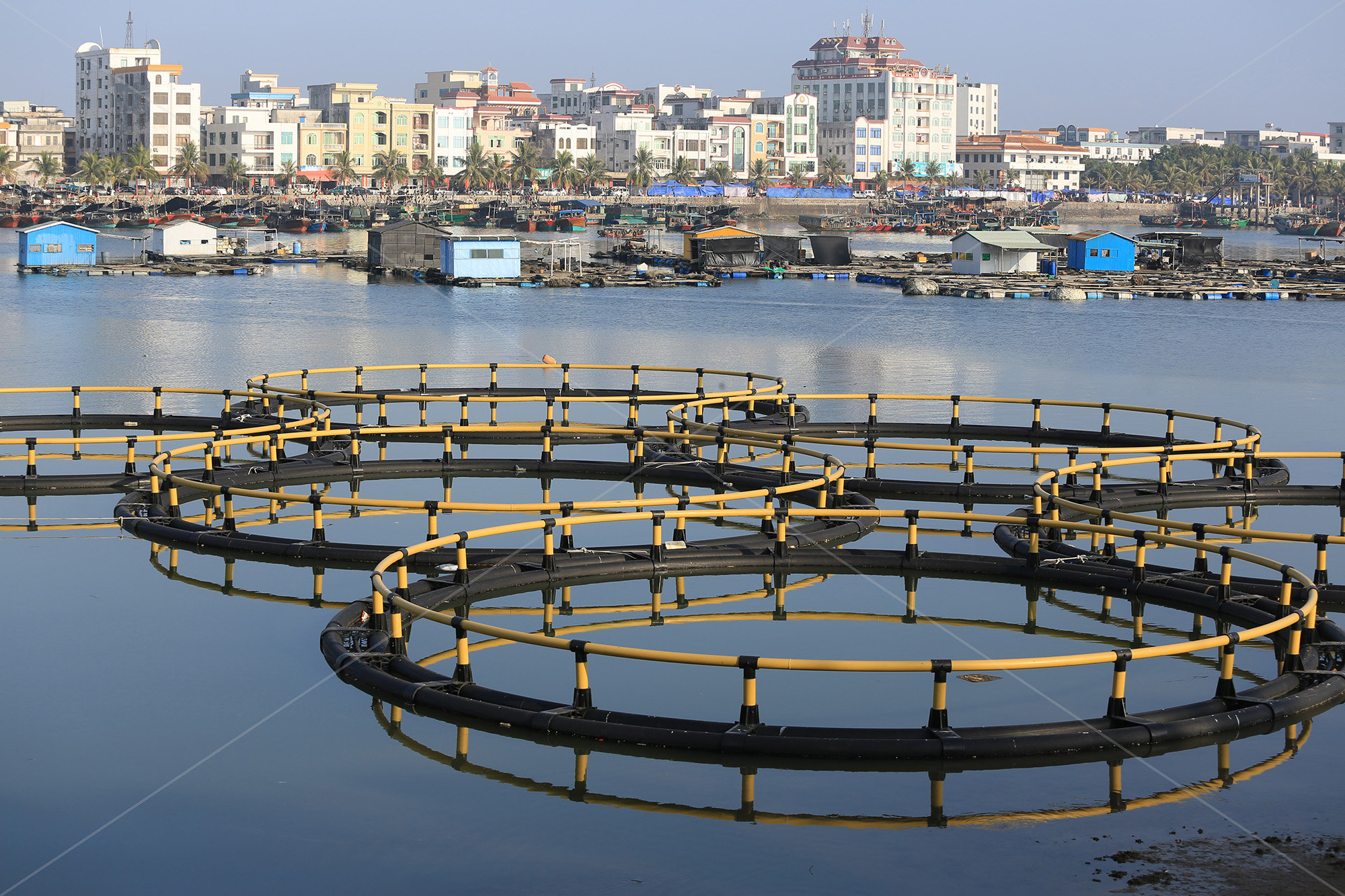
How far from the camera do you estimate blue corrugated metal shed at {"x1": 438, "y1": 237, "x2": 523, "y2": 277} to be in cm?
11806

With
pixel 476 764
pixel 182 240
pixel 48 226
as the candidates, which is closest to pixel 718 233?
pixel 182 240

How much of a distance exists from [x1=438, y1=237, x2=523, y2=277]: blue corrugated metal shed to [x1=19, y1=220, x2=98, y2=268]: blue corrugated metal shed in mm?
31834

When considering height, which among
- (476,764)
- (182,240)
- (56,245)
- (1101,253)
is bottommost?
(476,764)

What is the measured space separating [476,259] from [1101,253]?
59.5 meters

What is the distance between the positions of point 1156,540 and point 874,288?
361 feet

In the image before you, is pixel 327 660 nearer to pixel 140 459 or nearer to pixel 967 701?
pixel 967 701

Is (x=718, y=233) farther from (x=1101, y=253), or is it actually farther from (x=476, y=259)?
(x=1101, y=253)

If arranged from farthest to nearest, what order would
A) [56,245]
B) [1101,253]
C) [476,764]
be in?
1. [1101,253]
2. [56,245]
3. [476,764]

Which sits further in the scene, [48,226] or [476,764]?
[48,226]

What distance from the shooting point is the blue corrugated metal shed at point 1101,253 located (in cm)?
13988

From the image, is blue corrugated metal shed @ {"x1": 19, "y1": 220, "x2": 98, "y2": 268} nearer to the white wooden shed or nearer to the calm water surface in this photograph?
the white wooden shed

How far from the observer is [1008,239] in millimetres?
133875

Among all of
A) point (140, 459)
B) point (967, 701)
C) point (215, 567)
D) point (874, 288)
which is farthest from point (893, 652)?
point (874, 288)

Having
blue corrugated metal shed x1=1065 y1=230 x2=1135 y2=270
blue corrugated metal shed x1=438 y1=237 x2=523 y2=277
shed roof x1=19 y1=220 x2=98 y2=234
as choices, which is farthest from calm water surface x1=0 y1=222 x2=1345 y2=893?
blue corrugated metal shed x1=1065 y1=230 x2=1135 y2=270
